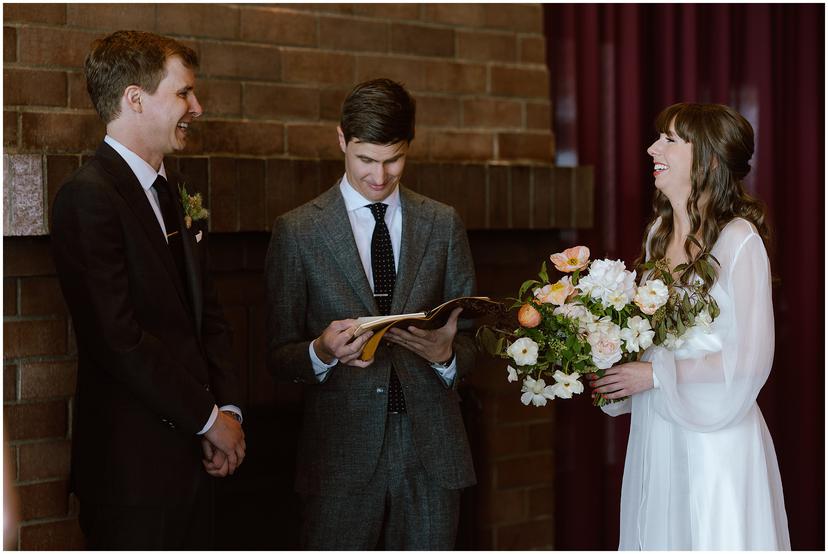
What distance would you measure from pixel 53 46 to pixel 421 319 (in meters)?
1.38

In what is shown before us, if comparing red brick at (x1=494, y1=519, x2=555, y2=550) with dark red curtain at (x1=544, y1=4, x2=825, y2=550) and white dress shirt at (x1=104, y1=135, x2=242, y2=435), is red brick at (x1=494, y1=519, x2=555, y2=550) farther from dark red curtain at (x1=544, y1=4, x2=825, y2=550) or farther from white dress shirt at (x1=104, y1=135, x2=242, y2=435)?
white dress shirt at (x1=104, y1=135, x2=242, y2=435)

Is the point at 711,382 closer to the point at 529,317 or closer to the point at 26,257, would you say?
the point at 529,317

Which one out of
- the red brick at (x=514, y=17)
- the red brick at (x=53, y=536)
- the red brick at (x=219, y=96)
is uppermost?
Answer: the red brick at (x=514, y=17)

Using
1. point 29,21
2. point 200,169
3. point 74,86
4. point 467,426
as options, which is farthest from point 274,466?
point 29,21

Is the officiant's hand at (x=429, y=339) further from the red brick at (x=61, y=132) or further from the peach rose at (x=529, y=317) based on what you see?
the red brick at (x=61, y=132)

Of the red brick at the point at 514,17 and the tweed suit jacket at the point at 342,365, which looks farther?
the red brick at the point at 514,17

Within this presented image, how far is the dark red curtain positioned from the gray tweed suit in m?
1.41

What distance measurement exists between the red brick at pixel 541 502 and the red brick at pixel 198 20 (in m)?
1.93

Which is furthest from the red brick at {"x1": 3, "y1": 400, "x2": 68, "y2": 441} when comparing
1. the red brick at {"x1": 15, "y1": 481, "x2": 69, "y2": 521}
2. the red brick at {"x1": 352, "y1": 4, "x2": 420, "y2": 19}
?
the red brick at {"x1": 352, "y1": 4, "x2": 420, "y2": 19}

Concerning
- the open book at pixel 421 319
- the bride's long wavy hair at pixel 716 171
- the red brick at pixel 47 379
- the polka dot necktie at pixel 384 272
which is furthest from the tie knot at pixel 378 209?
the red brick at pixel 47 379

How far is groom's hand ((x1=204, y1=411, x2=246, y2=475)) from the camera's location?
2.25m

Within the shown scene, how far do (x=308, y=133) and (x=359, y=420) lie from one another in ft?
3.61

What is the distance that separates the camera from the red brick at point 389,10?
129 inches

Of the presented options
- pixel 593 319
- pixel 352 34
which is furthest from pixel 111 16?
pixel 593 319
